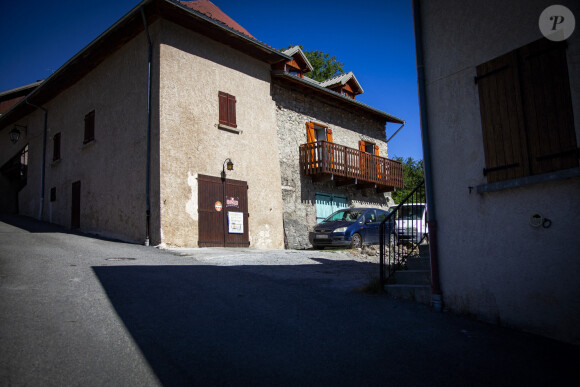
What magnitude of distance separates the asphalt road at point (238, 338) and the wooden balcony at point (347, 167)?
10240 millimetres

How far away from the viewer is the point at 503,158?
5.07m

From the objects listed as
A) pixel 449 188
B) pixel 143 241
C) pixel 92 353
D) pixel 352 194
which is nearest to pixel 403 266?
pixel 449 188

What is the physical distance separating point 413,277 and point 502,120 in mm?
2747

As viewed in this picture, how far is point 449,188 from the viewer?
18.7 ft

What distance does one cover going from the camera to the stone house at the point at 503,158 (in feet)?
14.6

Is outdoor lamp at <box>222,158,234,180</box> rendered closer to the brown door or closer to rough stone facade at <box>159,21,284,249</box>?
rough stone facade at <box>159,21,284,249</box>

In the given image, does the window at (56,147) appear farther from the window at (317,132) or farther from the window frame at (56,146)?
the window at (317,132)

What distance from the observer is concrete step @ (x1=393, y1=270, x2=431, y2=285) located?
21.4 ft

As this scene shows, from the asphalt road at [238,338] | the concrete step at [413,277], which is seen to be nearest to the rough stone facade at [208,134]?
the asphalt road at [238,338]

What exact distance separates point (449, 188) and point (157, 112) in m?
9.28

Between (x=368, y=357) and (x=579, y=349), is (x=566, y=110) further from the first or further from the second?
(x=368, y=357)

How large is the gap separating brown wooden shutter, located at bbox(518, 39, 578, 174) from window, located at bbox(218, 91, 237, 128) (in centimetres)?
1043

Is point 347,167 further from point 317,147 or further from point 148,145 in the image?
point 148,145

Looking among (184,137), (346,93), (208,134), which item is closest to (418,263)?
(184,137)
